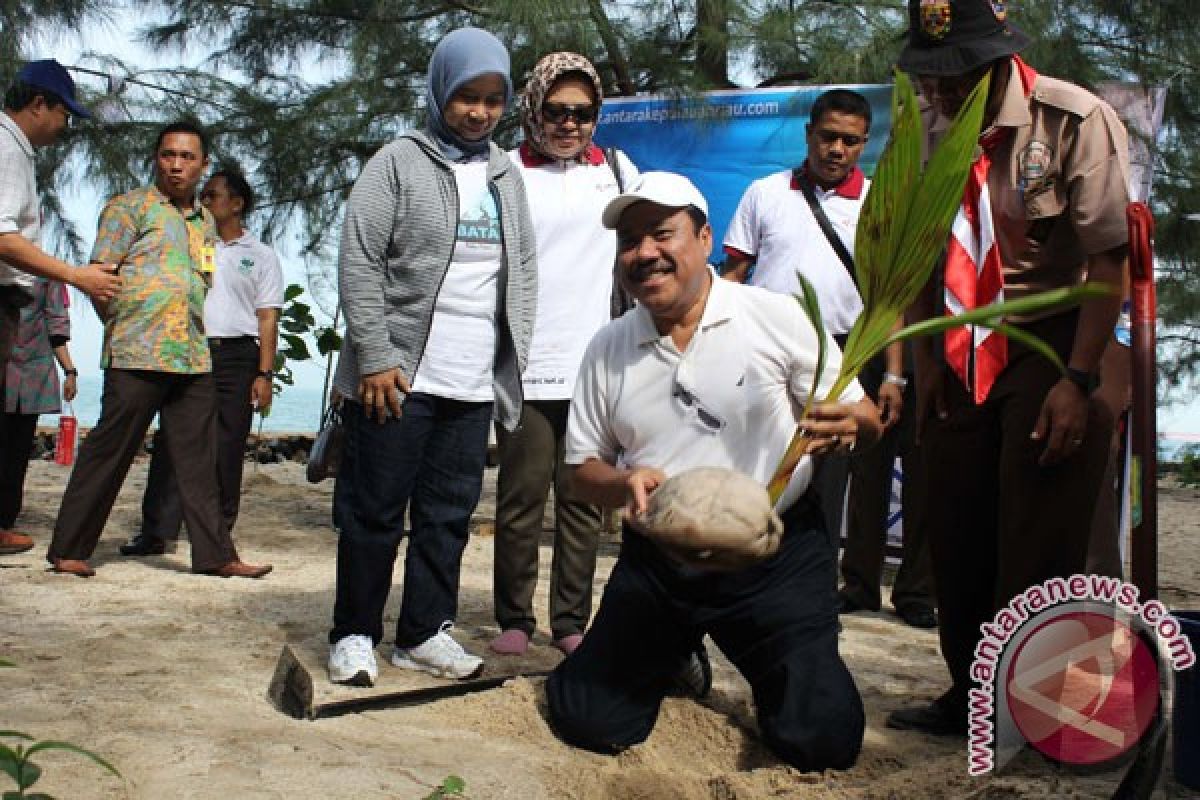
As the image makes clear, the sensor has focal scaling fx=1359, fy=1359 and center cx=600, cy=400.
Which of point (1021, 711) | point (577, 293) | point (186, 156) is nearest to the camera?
point (1021, 711)

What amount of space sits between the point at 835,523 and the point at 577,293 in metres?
1.08

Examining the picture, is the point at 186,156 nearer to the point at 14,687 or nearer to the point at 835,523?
the point at 14,687

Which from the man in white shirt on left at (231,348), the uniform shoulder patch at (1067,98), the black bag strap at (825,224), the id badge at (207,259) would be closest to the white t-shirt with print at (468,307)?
the black bag strap at (825,224)

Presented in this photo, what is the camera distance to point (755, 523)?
2566 millimetres

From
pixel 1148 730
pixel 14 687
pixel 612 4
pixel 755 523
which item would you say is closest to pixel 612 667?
pixel 755 523

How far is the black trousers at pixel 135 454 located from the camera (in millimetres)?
4977

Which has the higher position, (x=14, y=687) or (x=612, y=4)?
(x=612, y=4)

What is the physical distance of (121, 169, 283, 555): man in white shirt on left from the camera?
18.5 ft

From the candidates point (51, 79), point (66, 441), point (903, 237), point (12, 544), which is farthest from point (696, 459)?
point (66, 441)

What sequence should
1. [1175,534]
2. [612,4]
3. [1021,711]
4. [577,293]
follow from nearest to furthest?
1. [1021,711]
2. [577,293]
3. [612,4]
4. [1175,534]

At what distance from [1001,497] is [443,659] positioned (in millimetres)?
1480

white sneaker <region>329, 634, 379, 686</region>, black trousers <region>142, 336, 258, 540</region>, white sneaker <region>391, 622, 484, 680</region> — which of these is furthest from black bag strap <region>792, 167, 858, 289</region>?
black trousers <region>142, 336, 258, 540</region>

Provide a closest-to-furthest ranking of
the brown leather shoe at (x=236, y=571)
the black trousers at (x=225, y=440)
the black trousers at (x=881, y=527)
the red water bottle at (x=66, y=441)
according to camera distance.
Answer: the black trousers at (x=881, y=527) < the brown leather shoe at (x=236, y=571) < the black trousers at (x=225, y=440) < the red water bottle at (x=66, y=441)

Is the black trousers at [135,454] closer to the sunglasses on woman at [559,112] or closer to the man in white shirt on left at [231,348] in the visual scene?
the man in white shirt on left at [231,348]
